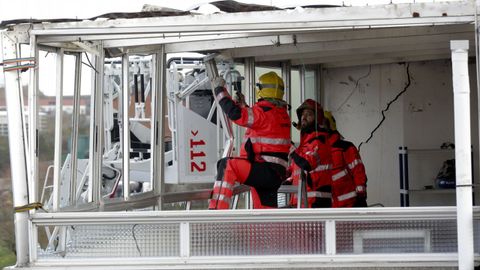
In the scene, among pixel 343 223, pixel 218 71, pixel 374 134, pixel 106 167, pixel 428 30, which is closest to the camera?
pixel 343 223

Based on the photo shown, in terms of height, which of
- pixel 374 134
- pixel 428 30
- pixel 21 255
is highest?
pixel 428 30

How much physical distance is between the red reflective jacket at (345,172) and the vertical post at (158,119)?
1.76m

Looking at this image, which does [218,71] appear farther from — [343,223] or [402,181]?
[343,223]

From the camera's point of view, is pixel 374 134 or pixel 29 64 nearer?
pixel 29 64

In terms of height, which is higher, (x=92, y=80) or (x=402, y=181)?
(x=92, y=80)

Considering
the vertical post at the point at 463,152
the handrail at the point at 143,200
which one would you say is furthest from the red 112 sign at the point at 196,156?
the vertical post at the point at 463,152

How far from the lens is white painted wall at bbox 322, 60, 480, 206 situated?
12250 millimetres

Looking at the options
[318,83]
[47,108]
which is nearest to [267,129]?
[318,83]

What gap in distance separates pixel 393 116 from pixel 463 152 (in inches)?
232

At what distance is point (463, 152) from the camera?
21.9 feet

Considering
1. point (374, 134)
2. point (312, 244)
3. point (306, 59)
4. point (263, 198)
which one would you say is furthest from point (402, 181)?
point (312, 244)

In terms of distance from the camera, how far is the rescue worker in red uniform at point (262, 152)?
9.31 meters

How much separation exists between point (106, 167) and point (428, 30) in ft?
21.3

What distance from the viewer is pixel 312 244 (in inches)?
283
